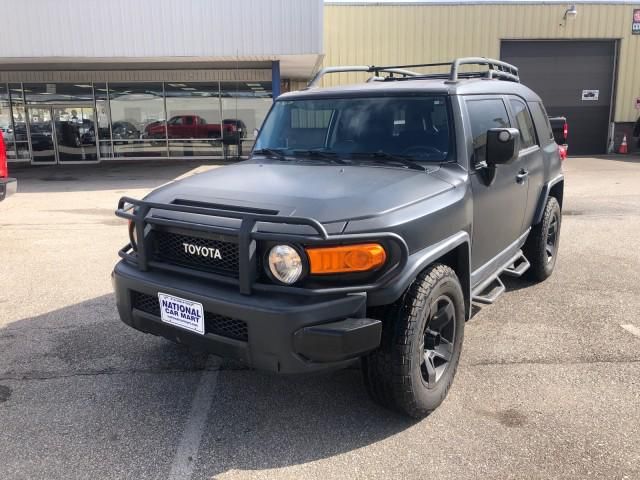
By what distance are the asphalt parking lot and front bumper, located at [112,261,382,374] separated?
0.54 metres

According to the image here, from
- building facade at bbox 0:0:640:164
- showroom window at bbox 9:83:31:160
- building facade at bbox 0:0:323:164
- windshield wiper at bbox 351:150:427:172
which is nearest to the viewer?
windshield wiper at bbox 351:150:427:172

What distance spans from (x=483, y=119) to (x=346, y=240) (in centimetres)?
196

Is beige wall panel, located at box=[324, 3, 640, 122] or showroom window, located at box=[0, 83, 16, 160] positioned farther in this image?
beige wall panel, located at box=[324, 3, 640, 122]

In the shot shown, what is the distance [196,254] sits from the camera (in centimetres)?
306

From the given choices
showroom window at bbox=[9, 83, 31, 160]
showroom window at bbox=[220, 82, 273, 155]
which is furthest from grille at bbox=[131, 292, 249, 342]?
showroom window at bbox=[9, 83, 31, 160]

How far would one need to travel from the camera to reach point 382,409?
10.7 feet

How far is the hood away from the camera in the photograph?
2852mm

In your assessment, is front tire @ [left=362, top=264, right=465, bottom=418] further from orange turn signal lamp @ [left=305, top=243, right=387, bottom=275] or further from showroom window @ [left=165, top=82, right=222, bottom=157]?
showroom window @ [left=165, top=82, right=222, bottom=157]

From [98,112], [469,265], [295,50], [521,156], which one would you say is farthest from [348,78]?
[469,265]

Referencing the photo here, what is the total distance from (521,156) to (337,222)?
8.18ft

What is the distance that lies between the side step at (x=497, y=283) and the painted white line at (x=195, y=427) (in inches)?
74.6

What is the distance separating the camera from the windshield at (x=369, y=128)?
371cm

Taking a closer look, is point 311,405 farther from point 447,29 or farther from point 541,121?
point 447,29

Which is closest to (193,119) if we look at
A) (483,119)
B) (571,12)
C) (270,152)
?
(571,12)
